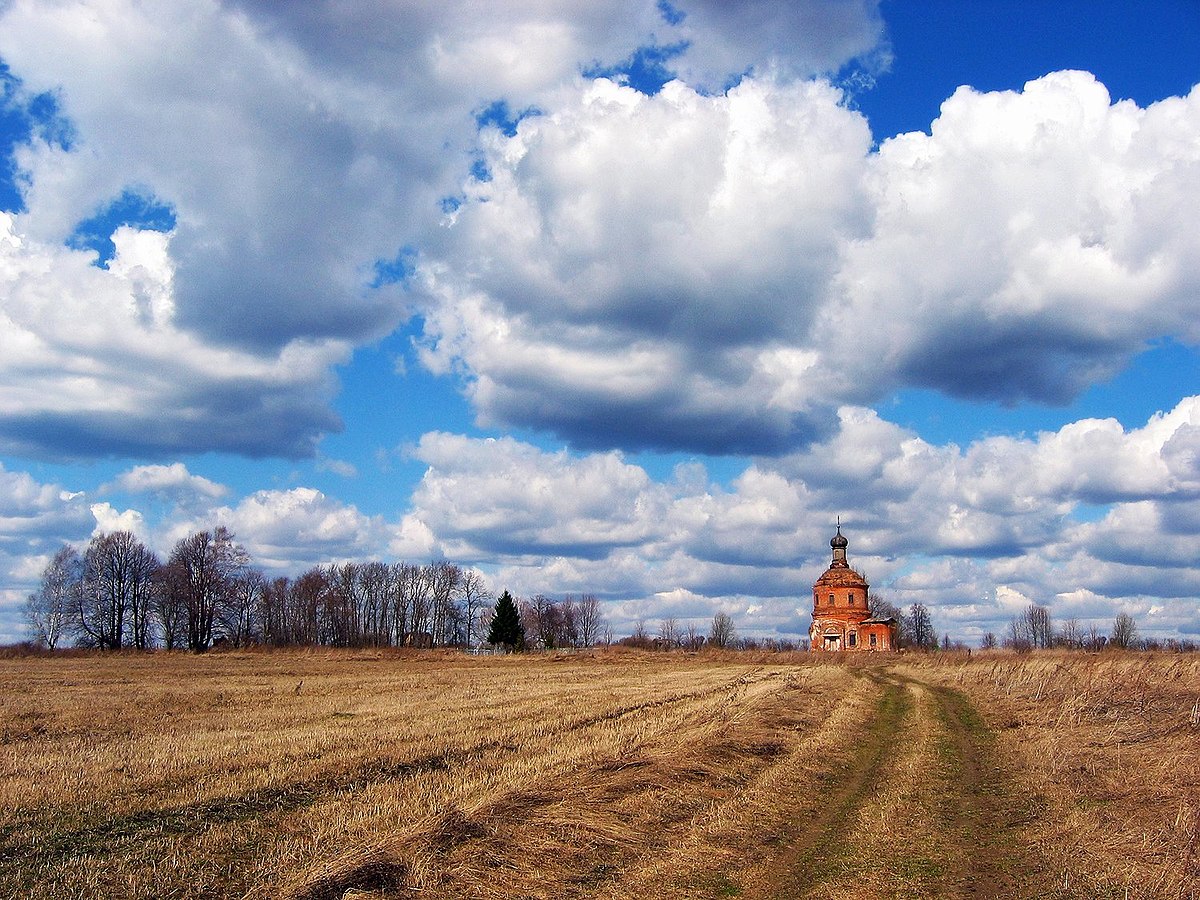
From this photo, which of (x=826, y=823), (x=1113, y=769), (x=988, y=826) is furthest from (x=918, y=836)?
(x=1113, y=769)

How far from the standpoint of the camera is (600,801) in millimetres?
13406

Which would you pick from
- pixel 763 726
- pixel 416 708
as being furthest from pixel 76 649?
pixel 763 726

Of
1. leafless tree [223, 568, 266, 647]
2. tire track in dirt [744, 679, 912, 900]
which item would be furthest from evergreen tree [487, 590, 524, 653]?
tire track in dirt [744, 679, 912, 900]

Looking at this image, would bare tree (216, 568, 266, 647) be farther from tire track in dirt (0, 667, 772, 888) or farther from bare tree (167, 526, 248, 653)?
tire track in dirt (0, 667, 772, 888)

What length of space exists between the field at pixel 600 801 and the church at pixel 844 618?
75.1 metres

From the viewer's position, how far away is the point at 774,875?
10.6 m

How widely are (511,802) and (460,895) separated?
361 centimetres

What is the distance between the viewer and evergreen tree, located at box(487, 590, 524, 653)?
108500 millimetres

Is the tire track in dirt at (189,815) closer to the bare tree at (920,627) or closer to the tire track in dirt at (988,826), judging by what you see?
the tire track in dirt at (988,826)

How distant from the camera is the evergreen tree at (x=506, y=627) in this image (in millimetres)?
108500

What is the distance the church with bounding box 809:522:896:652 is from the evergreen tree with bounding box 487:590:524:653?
34.6 meters

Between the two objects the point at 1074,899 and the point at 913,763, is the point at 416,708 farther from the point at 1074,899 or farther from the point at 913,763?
the point at 1074,899

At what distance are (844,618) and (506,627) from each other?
39.5 m

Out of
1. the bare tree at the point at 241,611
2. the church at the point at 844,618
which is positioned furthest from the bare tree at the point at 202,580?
the church at the point at 844,618
